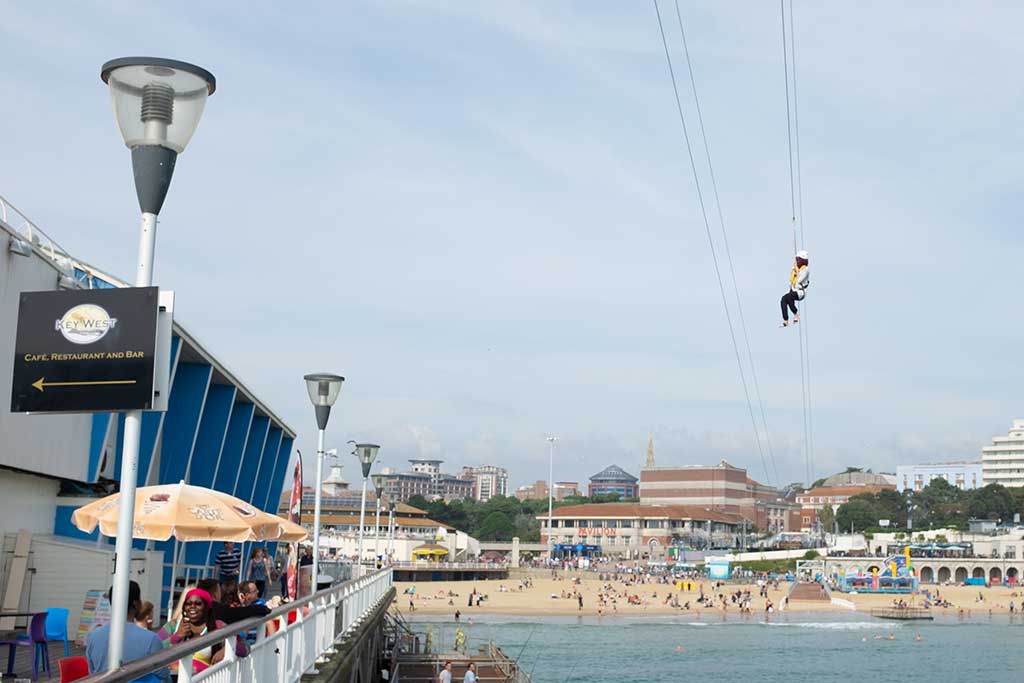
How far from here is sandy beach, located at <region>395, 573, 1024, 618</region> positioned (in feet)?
291

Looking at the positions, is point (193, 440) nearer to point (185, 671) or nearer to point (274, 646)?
point (274, 646)

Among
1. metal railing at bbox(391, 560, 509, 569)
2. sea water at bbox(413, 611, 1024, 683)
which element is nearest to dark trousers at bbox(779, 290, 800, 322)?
sea water at bbox(413, 611, 1024, 683)

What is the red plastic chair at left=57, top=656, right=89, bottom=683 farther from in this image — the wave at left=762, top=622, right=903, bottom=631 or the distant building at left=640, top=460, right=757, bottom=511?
the distant building at left=640, top=460, right=757, bottom=511

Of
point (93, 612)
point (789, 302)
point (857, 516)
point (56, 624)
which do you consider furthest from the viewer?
point (857, 516)

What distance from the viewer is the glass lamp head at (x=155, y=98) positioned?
5871 mm

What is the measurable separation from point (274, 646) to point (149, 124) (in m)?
A: 4.83

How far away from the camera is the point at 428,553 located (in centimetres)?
11738

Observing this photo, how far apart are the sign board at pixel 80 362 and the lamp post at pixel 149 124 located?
0.28 m

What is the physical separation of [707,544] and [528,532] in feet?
87.4

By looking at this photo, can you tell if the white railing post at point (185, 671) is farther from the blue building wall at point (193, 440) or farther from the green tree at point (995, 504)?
the green tree at point (995, 504)

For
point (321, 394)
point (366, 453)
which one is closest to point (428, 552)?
point (366, 453)

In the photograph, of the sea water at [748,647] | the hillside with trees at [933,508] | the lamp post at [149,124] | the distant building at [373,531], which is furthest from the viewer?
the hillside with trees at [933,508]

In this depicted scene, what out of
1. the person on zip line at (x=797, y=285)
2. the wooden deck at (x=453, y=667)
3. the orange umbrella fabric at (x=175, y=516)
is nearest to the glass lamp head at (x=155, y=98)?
the orange umbrella fabric at (x=175, y=516)

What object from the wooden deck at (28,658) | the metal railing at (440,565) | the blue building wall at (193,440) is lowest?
the metal railing at (440,565)
